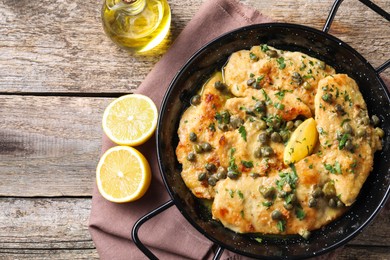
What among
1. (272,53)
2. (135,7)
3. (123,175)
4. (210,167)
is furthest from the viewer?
(135,7)

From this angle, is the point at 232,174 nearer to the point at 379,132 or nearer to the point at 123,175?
the point at 123,175

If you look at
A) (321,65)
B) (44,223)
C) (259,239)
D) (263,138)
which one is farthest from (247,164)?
(44,223)

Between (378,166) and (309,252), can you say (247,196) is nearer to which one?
(309,252)

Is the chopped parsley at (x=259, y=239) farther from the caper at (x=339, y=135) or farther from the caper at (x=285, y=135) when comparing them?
the caper at (x=339, y=135)

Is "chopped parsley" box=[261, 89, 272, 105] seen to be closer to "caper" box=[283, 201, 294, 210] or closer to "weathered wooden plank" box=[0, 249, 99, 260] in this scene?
"caper" box=[283, 201, 294, 210]

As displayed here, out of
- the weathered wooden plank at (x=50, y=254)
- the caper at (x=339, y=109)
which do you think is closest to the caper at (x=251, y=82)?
the caper at (x=339, y=109)

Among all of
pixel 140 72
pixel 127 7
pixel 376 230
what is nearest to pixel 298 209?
pixel 376 230

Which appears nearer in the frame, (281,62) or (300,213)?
(300,213)
